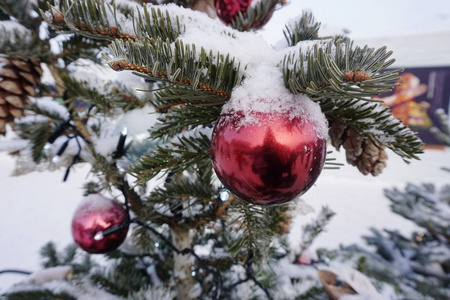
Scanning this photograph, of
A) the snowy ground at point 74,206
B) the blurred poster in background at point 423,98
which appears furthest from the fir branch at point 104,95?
the blurred poster in background at point 423,98

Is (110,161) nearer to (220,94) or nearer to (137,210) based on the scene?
(137,210)

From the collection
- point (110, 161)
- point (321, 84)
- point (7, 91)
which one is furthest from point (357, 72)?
point (7, 91)

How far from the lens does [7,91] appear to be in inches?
17.5

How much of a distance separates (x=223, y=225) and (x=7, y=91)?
1.57 ft

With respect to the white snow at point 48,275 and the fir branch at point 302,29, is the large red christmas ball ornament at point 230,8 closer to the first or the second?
the fir branch at point 302,29

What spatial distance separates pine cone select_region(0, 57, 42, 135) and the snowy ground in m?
1.22

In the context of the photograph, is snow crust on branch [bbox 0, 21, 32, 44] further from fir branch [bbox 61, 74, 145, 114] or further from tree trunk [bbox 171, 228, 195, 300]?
tree trunk [bbox 171, 228, 195, 300]

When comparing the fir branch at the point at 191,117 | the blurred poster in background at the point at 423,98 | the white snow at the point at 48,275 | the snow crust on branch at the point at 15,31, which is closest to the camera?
the fir branch at the point at 191,117

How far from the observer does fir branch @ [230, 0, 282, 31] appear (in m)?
0.48

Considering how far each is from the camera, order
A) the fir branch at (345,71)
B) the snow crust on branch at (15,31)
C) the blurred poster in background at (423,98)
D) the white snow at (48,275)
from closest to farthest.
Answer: the fir branch at (345,71), the snow crust on branch at (15,31), the white snow at (48,275), the blurred poster in background at (423,98)

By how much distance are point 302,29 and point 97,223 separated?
433 mm

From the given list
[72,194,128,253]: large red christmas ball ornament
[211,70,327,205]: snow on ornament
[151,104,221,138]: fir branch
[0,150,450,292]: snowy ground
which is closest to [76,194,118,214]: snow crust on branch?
[72,194,128,253]: large red christmas ball ornament

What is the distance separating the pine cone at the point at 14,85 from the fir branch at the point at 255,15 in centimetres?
36

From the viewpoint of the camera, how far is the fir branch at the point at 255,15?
1.59ft
